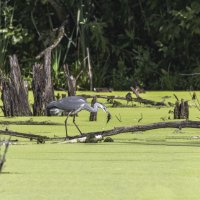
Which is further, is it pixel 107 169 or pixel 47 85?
pixel 47 85

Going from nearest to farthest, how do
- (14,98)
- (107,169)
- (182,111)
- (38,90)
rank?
(107,169) → (182,111) → (14,98) → (38,90)

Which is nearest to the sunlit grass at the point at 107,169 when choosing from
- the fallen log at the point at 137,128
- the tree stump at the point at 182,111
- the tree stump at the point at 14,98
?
the fallen log at the point at 137,128

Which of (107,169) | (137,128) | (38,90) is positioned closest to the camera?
(107,169)

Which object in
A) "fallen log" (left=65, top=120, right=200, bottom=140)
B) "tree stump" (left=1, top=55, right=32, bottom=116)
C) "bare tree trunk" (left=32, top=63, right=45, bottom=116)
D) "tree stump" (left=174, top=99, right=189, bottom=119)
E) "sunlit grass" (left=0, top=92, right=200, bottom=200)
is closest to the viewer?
"sunlit grass" (left=0, top=92, right=200, bottom=200)

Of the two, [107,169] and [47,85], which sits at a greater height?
[47,85]

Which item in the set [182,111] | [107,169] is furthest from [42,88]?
[107,169]

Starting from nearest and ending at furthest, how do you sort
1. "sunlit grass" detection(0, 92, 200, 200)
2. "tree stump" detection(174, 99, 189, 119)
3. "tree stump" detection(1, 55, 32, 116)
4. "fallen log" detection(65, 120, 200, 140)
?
"sunlit grass" detection(0, 92, 200, 200)
"fallen log" detection(65, 120, 200, 140)
"tree stump" detection(174, 99, 189, 119)
"tree stump" detection(1, 55, 32, 116)

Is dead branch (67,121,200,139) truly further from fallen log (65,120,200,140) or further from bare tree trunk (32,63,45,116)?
bare tree trunk (32,63,45,116)

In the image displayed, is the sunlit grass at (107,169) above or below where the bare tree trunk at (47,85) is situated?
below

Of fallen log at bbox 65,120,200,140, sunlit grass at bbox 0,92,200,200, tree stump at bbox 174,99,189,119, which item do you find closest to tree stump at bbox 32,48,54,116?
tree stump at bbox 174,99,189,119

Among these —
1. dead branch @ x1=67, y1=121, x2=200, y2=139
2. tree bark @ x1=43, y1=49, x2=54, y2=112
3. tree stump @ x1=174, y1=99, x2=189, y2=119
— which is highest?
tree bark @ x1=43, y1=49, x2=54, y2=112

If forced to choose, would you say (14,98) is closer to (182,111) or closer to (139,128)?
(182,111)

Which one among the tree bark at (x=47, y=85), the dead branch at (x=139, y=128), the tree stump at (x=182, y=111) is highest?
the tree bark at (x=47, y=85)

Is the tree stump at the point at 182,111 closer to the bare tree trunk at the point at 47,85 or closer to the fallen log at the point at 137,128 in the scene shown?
the bare tree trunk at the point at 47,85
